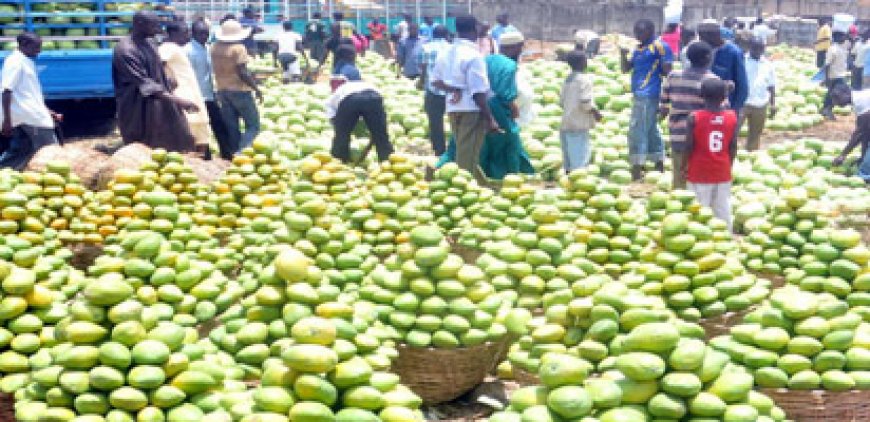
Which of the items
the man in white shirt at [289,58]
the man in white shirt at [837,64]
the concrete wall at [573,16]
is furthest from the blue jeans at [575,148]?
the concrete wall at [573,16]

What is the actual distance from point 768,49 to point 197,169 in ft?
72.8

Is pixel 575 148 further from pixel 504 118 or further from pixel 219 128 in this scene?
pixel 219 128

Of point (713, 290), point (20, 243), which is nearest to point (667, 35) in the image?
point (713, 290)

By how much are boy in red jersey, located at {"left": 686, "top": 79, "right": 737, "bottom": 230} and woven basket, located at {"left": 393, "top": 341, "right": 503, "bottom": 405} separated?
3.34 metres

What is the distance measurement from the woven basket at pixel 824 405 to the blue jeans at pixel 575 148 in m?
6.15

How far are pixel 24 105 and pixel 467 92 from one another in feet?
14.4

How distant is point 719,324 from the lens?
490 centimetres

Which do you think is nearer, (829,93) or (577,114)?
(577,114)

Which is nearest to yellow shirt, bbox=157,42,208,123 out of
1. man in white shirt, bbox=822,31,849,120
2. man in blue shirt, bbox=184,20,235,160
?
man in blue shirt, bbox=184,20,235,160

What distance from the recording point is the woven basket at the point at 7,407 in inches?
158

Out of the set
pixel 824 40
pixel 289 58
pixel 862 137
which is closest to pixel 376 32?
pixel 289 58

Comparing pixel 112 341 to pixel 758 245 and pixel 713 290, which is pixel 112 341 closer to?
pixel 713 290

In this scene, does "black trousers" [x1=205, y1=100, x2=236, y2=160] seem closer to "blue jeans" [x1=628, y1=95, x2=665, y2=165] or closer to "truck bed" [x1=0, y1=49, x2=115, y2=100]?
"truck bed" [x1=0, y1=49, x2=115, y2=100]

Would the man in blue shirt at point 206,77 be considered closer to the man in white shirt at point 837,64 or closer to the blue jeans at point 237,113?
the blue jeans at point 237,113
